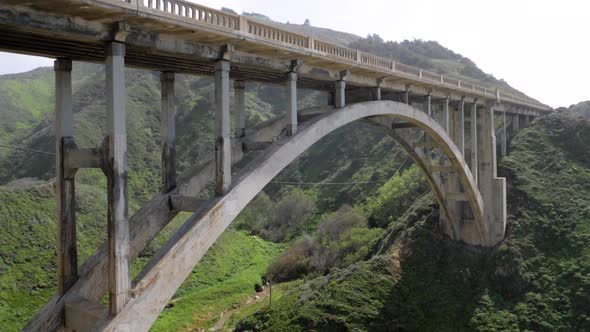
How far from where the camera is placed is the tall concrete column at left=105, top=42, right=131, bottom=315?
23.8 ft

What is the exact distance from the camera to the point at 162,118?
10797 millimetres

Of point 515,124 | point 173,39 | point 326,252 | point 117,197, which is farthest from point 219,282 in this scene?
point 515,124

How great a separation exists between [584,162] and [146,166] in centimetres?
3875

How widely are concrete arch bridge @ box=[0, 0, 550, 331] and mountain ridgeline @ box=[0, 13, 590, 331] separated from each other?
9913 millimetres

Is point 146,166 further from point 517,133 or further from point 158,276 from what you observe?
point 158,276

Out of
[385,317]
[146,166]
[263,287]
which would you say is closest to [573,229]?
[385,317]

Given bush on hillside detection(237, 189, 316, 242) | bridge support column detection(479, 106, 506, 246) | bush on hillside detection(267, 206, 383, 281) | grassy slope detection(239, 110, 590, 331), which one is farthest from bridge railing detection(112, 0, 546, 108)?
bush on hillside detection(237, 189, 316, 242)

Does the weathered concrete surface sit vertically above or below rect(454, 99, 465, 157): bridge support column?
below

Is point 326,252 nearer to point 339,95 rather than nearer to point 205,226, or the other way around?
point 339,95

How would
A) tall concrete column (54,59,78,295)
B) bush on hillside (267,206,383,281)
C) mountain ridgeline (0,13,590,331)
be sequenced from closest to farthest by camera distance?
1. tall concrete column (54,59,78,295)
2. mountain ridgeline (0,13,590,331)
3. bush on hillside (267,206,383,281)

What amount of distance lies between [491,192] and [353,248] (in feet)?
33.0

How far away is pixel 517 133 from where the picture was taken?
3484 centimetres

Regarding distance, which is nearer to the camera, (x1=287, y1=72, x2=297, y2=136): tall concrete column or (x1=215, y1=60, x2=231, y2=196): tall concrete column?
(x1=215, y1=60, x2=231, y2=196): tall concrete column

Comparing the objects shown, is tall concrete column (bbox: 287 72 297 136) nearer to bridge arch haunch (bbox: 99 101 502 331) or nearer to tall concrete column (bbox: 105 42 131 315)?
bridge arch haunch (bbox: 99 101 502 331)
